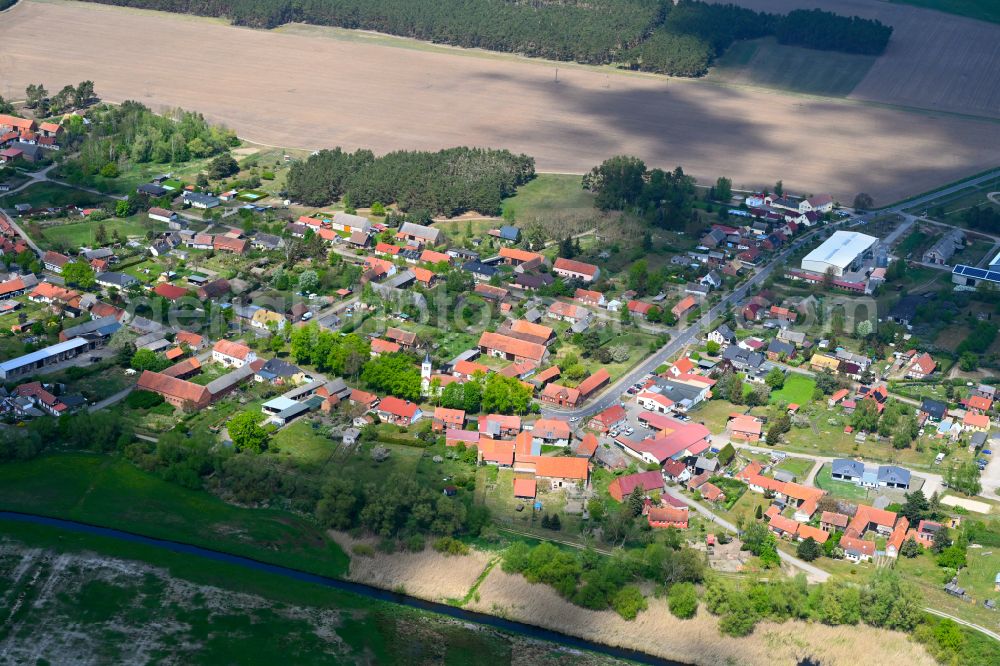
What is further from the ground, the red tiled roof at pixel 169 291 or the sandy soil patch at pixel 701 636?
the red tiled roof at pixel 169 291

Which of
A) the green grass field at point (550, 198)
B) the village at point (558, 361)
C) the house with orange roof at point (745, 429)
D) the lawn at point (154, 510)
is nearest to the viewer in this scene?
the lawn at point (154, 510)

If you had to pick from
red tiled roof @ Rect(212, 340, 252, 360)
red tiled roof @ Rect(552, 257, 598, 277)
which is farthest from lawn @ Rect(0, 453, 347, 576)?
red tiled roof @ Rect(552, 257, 598, 277)

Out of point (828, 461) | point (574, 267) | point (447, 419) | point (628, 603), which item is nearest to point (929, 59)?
point (574, 267)

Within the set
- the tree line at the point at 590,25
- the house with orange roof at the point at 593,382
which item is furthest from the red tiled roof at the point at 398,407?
the tree line at the point at 590,25

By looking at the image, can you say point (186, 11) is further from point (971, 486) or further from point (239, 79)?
point (971, 486)

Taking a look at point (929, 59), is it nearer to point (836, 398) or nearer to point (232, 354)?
point (836, 398)

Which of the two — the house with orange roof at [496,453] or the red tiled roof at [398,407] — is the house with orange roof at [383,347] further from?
the house with orange roof at [496,453]

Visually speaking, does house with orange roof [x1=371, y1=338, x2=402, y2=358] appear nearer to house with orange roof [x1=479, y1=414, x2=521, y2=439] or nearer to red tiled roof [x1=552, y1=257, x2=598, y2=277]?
house with orange roof [x1=479, y1=414, x2=521, y2=439]
